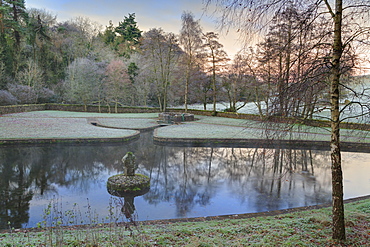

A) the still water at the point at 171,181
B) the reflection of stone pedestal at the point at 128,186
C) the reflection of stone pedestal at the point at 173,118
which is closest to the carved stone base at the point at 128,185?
the reflection of stone pedestal at the point at 128,186

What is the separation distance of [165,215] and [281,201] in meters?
3.31

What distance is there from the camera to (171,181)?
9.19 m

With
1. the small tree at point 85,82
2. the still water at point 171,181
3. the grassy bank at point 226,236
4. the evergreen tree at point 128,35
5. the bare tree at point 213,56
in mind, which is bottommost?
the still water at point 171,181

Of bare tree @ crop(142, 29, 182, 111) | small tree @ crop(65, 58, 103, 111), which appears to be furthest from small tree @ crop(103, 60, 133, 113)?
bare tree @ crop(142, 29, 182, 111)

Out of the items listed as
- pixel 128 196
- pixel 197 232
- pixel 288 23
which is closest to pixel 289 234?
pixel 197 232

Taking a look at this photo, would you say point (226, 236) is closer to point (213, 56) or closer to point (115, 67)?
point (213, 56)

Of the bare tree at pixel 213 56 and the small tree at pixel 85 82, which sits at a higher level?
the bare tree at pixel 213 56

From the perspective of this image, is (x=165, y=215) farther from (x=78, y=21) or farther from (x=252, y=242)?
(x=78, y=21)

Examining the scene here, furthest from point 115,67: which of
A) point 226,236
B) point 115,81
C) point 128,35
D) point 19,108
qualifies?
point 226,236

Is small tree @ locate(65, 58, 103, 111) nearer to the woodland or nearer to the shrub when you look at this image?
the woodland

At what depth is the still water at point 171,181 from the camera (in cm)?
675

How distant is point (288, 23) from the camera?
13.3ft

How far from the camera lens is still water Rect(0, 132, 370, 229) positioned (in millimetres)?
6750

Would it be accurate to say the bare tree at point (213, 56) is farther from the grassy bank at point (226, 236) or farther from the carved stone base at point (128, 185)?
the grassy bank at point (226, 236)
